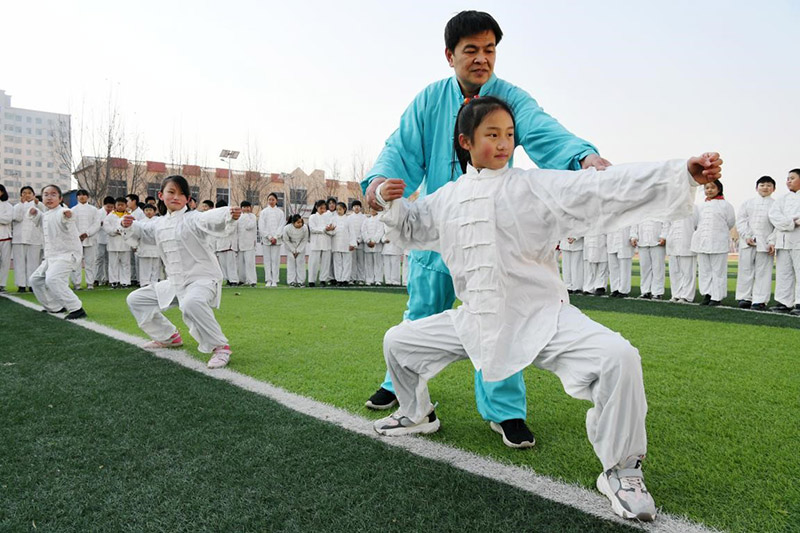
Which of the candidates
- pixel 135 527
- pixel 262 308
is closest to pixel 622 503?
pixel 135 527

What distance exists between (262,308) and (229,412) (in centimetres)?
556

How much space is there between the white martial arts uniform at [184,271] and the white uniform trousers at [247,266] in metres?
9.44

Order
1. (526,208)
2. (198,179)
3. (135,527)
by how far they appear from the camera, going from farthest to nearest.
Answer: (198,179) < (526,208) < (135,527)

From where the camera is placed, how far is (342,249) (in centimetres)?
1531

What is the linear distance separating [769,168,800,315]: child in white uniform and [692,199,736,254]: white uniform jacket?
3.19ft

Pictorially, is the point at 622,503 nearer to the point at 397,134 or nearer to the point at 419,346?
the point at 419,346

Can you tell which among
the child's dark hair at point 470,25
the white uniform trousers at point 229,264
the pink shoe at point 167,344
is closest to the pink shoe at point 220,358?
the pink shoe at point 167,344

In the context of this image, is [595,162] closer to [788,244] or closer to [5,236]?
[788,244]

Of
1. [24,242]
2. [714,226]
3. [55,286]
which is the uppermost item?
[714,226]

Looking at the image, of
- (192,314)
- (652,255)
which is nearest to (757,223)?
(652,255)

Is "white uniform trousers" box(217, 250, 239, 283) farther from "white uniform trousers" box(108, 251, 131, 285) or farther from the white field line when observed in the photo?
the white field line

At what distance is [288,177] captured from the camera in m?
45.9

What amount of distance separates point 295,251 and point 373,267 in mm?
2624

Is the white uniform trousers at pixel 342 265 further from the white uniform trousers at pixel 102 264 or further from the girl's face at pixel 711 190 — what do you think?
the girl's face at pixel 711 190
